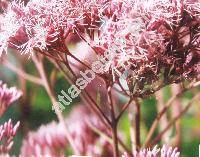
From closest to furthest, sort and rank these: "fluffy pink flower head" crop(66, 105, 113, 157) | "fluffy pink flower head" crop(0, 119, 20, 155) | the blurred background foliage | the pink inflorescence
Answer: the pink inflorescence
"fluffy pink flower head" crop(0, 119, 20, 155)
"fluffy pink flower head" crop(66, 105, 113, 157)
the blurred background foliage

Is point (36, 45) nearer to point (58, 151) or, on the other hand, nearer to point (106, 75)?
point (106, 75)

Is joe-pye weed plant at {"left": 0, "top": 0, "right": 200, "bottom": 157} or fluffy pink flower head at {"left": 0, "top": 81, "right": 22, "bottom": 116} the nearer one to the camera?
joe-pye weed plant at {"left": 0, "top": 0, "right": 200, "bottom": 157}

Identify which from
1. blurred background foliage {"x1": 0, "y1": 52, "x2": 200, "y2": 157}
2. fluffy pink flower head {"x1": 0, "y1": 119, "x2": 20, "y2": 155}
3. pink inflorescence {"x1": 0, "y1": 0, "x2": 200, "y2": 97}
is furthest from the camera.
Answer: blurred background foliage {"x1": 0, "y1": 52, "x2": 200, "y2": 157}

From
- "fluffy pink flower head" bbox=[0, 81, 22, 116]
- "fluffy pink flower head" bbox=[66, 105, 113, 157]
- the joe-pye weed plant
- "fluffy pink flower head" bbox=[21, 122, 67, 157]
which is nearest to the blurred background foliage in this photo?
"fluffy pink flower head" bbox=[21, 122, 67, 157]

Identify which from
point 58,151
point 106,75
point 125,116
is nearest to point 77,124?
point 58,151

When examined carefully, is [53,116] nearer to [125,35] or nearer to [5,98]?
[5,98]

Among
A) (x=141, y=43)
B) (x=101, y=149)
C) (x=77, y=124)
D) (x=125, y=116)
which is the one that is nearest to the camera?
(x=141, y=43)

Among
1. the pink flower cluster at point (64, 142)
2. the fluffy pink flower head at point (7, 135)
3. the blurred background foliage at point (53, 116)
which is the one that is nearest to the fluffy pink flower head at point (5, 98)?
the fluffy pink flower head at point (7, 135)

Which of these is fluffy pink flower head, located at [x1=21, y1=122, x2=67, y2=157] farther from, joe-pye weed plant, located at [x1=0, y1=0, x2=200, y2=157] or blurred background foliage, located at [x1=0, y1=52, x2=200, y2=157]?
joe-pye weed plant, located at [x1=0, y1=0, x2=200, y2=157]
